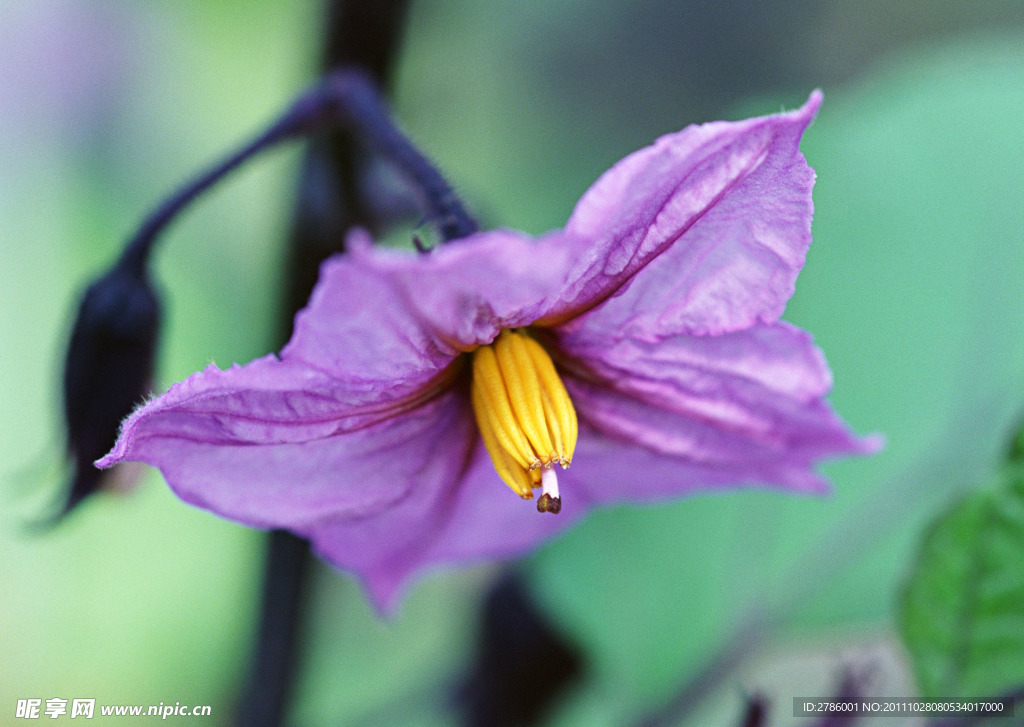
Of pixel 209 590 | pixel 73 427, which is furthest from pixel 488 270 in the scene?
pixel 209 590

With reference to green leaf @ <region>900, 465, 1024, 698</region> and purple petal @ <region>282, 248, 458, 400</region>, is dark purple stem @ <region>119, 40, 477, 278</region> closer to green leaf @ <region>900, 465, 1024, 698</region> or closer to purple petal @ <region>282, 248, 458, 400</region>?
purple petal @ <region>282, 248, 458, 400</region>

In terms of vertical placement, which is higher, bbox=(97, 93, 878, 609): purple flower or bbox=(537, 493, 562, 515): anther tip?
bbox=(97, 93, 878, 609): purple flower

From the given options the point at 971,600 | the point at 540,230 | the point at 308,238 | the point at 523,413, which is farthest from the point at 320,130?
the point at 540,230

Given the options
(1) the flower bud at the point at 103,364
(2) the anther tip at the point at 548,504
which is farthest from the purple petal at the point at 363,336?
(1) the flower bud at the point at 103,364

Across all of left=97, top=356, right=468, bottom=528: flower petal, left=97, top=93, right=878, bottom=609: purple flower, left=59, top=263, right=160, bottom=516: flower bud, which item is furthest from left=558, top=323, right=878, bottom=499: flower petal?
left=59, top=263, right=160, bottom=516: flower bud

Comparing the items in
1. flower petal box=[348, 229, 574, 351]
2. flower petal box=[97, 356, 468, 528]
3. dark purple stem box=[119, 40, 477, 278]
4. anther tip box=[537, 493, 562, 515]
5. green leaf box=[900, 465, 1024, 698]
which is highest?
dark purple stem box=[119, 40, 477, 278]

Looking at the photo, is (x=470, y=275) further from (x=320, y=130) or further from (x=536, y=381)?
(x=320, y=130)

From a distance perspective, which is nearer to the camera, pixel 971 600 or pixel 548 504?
pixel 548 504
